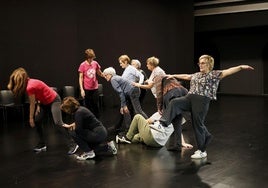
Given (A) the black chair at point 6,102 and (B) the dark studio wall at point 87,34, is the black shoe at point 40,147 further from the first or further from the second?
(B) the dark studio wall at point 87,34

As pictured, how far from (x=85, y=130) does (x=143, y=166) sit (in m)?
A: 0.83

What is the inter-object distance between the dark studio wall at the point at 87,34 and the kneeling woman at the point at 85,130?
4.10 m

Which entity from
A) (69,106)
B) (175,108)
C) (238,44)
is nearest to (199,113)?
(175,108)

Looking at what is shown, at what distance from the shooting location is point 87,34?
31.5 feet

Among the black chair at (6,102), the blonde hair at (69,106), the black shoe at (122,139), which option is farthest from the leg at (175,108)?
the black chair at (6,102)

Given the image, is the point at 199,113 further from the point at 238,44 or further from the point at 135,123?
the point at 238,44

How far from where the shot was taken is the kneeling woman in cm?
426

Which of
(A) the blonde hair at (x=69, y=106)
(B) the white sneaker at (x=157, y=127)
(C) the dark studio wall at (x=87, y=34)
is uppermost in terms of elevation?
(C) the dark studio wall at (x=87, y=34)

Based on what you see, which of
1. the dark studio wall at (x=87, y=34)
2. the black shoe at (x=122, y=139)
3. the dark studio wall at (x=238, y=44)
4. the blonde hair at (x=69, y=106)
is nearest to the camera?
the blonde hair at (x=69, y=106)

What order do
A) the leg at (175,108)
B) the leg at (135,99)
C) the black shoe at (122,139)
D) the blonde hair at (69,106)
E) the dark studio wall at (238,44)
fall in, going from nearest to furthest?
the blonde hair at (69,106)
the leg at (175,108)
the black shoe at (122,139)
the leg at (135,99)
the dark studio wall at (238,44)

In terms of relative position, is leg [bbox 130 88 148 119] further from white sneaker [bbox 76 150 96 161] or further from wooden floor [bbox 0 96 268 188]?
white sneaker [bbox 76 150 96 161]

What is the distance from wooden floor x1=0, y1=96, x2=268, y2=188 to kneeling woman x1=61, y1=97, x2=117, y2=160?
0.15m

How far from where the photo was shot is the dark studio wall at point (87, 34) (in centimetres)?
812

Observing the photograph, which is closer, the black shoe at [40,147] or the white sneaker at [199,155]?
the white sneaker at [199,155]
